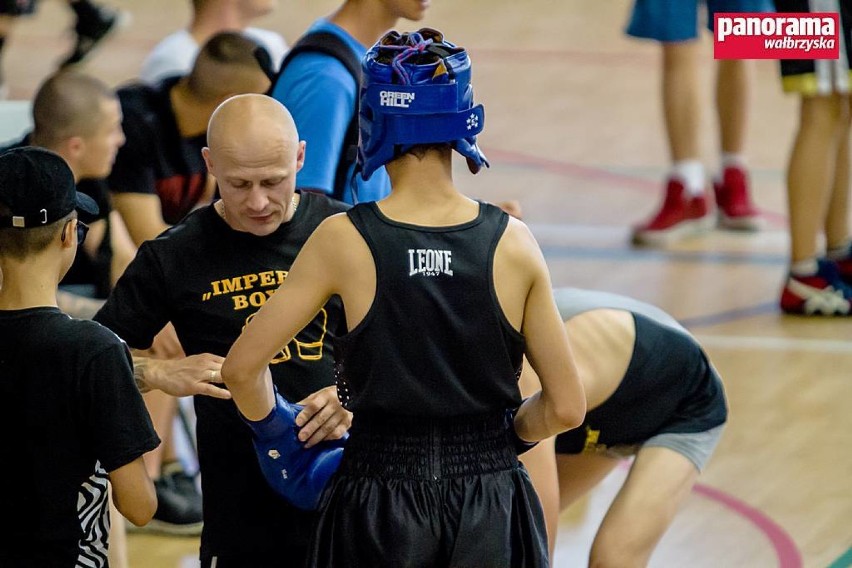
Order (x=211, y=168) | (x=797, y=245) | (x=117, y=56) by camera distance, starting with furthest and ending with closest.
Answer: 1. (x=117, y=56)
2. (x=797, y=245)
3. (x=211, y=168)

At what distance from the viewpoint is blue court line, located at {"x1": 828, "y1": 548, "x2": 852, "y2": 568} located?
13.5ft

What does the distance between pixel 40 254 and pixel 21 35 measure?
34.2 feet

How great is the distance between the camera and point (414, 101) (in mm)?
2463

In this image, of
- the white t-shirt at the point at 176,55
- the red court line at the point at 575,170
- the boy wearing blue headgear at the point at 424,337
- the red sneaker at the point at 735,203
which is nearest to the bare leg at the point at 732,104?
the red sneaker at the point at 735,203

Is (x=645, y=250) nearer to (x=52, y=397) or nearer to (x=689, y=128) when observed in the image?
(x=689, y=128)

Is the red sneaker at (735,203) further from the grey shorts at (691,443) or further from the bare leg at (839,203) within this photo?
the grey shorts at (691,443)

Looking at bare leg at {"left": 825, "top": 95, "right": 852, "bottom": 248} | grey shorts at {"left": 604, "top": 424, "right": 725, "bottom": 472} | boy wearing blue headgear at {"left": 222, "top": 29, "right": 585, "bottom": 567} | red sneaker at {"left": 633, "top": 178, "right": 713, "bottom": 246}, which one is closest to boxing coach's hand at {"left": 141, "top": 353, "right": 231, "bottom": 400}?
boy wearing blue headgear at {"left": 222, "top": 29, "right": 585, "bottom": 567}

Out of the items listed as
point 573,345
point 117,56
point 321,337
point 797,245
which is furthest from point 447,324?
point 117,56

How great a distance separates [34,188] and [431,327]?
798 mm

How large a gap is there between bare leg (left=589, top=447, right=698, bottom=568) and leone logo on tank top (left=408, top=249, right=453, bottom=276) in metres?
1.37

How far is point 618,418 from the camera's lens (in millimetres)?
3740

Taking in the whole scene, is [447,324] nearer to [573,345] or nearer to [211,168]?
[211,168]

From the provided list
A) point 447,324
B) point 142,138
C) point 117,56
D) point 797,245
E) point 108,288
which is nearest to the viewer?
point 447,324

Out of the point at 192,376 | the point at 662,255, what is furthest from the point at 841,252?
the point at 192,376
